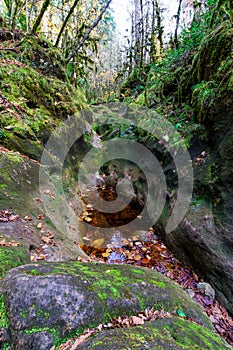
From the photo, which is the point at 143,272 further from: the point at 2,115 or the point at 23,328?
the point at 2,115

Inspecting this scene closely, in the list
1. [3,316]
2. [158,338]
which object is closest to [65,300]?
[3,316]

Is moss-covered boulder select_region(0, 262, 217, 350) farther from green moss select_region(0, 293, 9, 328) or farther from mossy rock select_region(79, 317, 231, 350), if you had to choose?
mossy rock select_region(79, 317, 231, 350)

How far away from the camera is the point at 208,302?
3270 millimetres

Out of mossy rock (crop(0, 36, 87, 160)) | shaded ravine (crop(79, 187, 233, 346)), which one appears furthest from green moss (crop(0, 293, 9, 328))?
mossy rock (crop(0, 36, 87, 160))

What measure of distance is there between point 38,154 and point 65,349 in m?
4.40

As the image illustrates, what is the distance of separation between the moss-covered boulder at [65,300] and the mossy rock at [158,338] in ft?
0.59

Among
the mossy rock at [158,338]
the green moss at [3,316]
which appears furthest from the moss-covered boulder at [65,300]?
the mossy rock at [158,338]

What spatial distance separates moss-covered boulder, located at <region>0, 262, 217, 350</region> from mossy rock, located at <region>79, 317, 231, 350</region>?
0.59 feet

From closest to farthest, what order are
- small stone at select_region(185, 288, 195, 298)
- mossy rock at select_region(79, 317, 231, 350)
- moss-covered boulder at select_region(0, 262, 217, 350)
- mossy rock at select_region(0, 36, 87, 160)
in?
mossy rock at select_region(79, 317, 231, 350) → moss-covered boulder at select_region(0, 262, 217, 350) → small stone at select_region(185, 288, 195, 298) → mossy rock at select_region(0, 36, 87, 160)

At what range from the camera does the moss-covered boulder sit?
1376 millimetres

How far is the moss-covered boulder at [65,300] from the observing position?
1.38 meters

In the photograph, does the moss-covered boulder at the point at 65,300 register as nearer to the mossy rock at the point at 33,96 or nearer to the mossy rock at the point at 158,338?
the mossy rock at the point at 158,338

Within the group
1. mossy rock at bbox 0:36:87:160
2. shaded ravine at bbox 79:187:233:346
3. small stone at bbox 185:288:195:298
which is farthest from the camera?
mossy rock at bbox 0:36:87:160

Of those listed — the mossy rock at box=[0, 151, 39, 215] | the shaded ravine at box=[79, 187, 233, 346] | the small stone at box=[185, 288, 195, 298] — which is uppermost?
the mossy rock at box=[0, 151, 39, 215]
